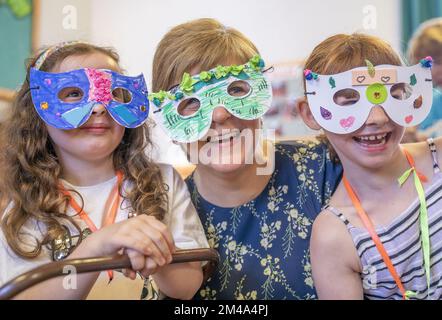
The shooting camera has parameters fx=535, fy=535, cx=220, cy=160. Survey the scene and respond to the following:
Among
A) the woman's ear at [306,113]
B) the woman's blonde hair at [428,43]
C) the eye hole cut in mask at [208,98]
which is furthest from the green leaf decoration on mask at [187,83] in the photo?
the woman's blonde hair at [428,43]

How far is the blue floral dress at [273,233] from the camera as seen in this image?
1.08 metres

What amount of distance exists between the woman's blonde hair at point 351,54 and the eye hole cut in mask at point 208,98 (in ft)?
0.40

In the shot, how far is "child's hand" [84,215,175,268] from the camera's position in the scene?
31.3 inches

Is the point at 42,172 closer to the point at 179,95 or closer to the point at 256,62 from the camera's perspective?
the point at 179,95

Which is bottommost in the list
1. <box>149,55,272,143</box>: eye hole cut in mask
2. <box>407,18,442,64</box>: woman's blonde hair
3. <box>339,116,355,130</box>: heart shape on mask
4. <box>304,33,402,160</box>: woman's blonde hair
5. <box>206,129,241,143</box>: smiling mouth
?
<box>206,129,241,143</box>: smiling mouth

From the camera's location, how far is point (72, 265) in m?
0.74

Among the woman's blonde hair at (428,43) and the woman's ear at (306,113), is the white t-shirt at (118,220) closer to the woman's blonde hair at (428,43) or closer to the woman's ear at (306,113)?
the woman's ear at (306,113)

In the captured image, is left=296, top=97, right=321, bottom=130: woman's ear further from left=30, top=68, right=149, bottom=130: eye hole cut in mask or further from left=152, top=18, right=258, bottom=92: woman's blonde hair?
left=30, top=68, right=149, bottom=130: eye hole cut in mask

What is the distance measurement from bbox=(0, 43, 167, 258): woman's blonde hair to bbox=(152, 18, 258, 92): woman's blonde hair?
0.12m

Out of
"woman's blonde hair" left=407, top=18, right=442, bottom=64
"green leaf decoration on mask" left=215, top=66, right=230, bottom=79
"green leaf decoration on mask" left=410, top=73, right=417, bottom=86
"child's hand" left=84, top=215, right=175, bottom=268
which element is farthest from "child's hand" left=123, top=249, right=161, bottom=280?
"woman's blonde hair" left=407, top=18, right=442, bottom=64

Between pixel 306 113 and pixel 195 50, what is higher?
pixel 195 50

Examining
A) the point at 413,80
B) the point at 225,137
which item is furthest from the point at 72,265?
the point at 413,80

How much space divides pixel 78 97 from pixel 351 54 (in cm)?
54

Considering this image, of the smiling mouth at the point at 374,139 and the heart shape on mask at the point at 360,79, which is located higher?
the heart shape on mask at the point at 360,79
